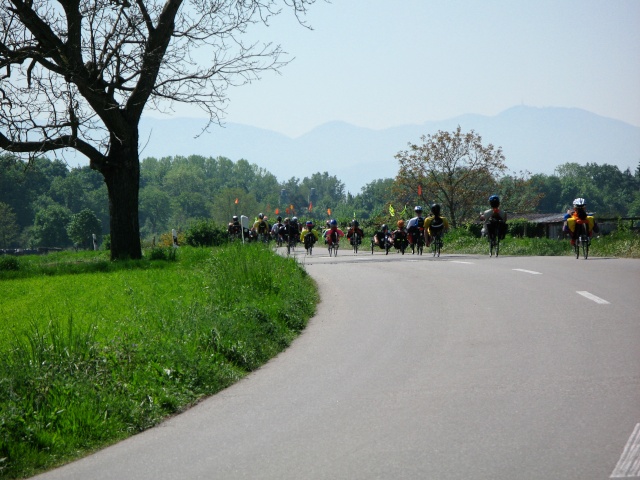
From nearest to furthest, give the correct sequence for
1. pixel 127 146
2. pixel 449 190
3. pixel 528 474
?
pixel 528 474 → pixel 127 146 → pixel 449 190

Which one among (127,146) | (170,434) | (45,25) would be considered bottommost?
(170,434)

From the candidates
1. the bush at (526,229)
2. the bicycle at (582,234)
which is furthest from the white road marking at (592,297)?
the bush at (526,229)

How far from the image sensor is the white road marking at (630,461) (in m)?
4.96

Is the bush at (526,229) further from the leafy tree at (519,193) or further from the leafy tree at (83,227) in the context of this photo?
the leafy tree at (83,227)

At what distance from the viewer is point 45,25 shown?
19.8m

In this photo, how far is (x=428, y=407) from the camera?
6.78 meters

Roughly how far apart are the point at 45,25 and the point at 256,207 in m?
176

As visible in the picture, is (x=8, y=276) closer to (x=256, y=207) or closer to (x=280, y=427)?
(x=280, y=427)

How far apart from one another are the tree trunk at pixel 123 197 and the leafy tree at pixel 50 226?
12276cm

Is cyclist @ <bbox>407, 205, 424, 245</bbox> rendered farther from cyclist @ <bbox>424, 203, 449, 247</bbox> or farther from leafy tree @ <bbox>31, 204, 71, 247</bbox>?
leafy tree @ <bbox>31, 204, 71, 247</bbox>

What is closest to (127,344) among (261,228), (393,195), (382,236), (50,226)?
(382,236)

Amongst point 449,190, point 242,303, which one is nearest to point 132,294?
point 242,303

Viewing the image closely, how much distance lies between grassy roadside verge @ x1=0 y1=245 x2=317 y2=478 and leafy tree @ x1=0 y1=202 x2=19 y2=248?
410 ft

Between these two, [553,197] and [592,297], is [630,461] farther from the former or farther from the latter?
[553,197]
